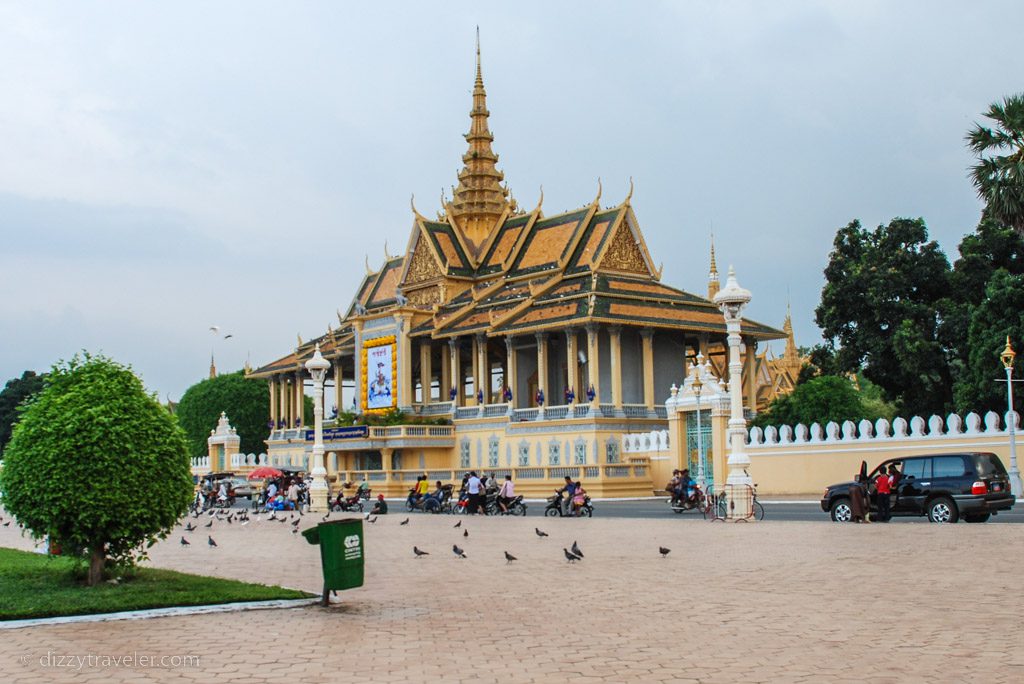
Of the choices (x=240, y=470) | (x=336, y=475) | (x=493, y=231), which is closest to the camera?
(x=336, y=475)

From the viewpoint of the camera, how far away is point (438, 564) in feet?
52.3

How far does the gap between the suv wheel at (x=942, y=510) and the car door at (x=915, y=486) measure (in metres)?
0.20

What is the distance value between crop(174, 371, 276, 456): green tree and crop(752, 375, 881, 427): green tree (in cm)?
4082

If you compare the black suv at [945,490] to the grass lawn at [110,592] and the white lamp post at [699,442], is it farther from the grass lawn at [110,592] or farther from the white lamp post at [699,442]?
the grass lawn at [110,592]

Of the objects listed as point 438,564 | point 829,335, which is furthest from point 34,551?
point 829,335

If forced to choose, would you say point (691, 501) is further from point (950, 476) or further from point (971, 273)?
point (971, 273)

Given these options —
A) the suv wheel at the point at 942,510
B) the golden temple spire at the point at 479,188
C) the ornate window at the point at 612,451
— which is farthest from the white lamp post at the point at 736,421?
the golden temple spire at the point at 479,188

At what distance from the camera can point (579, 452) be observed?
4578 cm

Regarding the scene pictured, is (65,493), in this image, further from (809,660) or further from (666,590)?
(809,660)

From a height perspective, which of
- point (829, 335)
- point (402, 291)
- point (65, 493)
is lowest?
point (65, 493)

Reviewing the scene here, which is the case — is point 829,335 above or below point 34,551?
above

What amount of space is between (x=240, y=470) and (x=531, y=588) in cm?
5477

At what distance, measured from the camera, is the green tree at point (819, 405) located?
4550cm

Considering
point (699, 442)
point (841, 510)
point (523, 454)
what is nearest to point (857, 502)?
point (841, 510)
